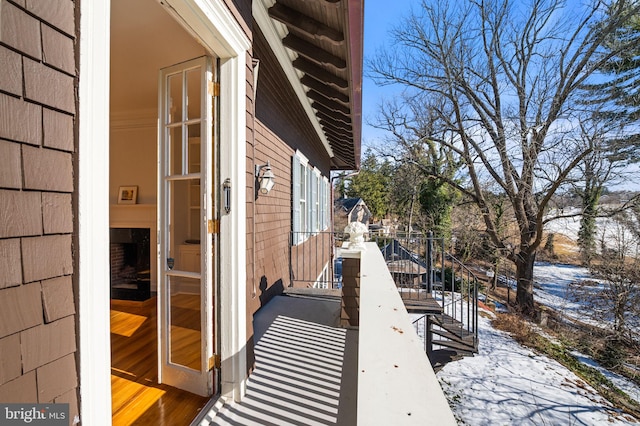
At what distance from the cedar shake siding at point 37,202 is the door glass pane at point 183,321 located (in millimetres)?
1166

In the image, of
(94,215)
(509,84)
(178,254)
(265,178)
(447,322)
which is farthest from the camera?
(509,84)

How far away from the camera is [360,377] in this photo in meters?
1.00

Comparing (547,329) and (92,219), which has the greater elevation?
(92,219)

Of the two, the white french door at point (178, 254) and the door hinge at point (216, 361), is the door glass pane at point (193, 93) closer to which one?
the white french door at point (178, 254)

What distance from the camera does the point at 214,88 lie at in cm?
191

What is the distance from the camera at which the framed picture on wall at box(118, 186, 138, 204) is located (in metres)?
4.58

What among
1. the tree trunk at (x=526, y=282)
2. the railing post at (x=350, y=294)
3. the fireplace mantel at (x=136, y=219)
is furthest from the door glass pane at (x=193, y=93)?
the tree trunk at (x=526, y=282)

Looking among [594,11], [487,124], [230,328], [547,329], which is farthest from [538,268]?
[230,328]

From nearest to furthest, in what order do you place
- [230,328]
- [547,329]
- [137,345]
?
[230,328]
[137,345]
[547,329]

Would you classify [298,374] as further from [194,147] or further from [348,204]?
[348,204]

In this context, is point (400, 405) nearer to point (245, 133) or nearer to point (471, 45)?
point (245, 133)

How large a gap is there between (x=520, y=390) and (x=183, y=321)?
22.0ft

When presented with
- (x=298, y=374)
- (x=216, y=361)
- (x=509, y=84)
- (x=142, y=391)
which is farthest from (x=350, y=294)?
(x=509, y=84)

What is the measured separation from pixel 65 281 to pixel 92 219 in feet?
0.65
